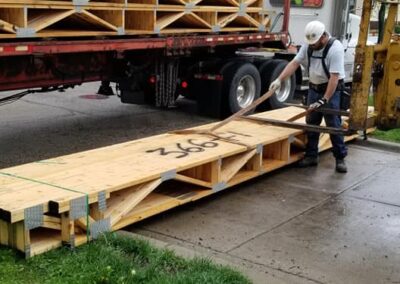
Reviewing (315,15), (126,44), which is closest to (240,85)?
(315,15)

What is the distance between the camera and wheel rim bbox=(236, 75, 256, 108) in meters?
11.1

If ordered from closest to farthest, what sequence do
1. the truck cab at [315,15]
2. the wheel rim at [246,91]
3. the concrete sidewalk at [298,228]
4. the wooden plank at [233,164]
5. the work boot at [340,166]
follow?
1. the concrete sidewalk at [298,228]
2. the wooden plank at [233,164]
3. the work boot at [340,166]
4. the wheel rim at [246,91]
5. the truck cab at [315,15]

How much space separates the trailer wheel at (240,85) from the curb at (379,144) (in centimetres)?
234

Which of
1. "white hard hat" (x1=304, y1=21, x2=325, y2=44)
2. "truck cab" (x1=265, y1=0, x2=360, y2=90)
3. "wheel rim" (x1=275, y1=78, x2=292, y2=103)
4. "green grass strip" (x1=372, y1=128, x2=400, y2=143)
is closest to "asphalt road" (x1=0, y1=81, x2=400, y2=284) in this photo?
"green grass strip" (x1=372, y1=128, x2=400, y2=143)

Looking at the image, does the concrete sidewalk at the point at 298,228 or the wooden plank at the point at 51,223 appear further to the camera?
the concrete sidewalk at the point at 298,228

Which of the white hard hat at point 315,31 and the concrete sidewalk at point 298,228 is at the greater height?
the white hard hat at point 315,31

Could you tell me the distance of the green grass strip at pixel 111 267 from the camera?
164 inches

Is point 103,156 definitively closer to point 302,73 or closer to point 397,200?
point 397,200

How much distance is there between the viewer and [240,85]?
11117 mm

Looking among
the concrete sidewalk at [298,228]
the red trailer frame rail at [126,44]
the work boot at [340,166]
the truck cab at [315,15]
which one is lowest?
the concrete sidewalk at [298,228]

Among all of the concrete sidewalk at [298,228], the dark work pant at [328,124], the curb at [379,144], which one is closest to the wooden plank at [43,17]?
the concrete sidewalk at [298,228]

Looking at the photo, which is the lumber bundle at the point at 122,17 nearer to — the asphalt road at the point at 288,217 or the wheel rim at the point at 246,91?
the wheel rim at the point at 246,91

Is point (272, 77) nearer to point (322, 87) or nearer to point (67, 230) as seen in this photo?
Result: point (322, 87)

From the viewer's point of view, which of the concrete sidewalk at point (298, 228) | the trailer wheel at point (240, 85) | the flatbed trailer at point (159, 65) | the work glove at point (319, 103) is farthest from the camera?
the trailer wheel at point (240, 85)
